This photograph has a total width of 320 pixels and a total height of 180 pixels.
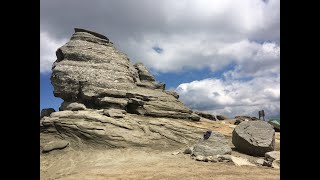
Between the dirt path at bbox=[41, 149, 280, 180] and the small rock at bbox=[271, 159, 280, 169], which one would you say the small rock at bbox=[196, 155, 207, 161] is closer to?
the dirt path at bbox=[41, 149, 280, 180]

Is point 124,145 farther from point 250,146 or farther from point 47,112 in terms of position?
point 47,112

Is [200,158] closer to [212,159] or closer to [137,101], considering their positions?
[212,159]

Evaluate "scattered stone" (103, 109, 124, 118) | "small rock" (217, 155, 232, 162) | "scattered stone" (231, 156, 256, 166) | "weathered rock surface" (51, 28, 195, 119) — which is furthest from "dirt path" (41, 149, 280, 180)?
"weathered rock surface" (51, 28, 195, 119)

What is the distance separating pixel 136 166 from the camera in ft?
73.8

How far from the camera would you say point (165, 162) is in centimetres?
2353

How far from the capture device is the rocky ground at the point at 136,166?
1897 cm

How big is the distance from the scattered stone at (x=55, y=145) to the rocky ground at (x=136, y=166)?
387 mm

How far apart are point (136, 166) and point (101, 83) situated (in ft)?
57.5

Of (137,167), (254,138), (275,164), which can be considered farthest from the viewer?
(254,138)

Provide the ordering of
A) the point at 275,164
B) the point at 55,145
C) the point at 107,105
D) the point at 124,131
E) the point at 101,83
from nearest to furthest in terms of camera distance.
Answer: the point at 275,164, the point at 55,145, the point at 124,131, the point at 107,105, the point at 101,83

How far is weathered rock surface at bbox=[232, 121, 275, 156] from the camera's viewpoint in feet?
84.9

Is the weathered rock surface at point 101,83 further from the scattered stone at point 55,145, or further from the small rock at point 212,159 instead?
the small rock at point 212,159

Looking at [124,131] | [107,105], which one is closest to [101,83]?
[107,105]
